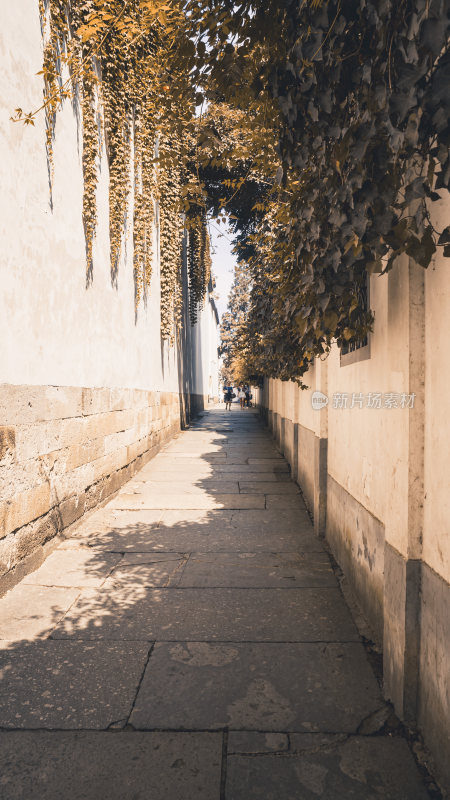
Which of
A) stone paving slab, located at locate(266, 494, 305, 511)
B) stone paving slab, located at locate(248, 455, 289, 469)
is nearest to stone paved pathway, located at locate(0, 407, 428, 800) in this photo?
stone paving slab, located at locate(266, 494, 305, 511)

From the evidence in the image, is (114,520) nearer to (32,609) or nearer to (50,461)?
(50,461)

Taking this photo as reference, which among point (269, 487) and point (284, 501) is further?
point (269, 487)

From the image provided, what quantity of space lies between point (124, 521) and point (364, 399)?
137 inches

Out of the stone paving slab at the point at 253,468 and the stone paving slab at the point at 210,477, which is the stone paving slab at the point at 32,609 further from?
the stone paving slab at the point at 253,468

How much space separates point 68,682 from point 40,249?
144 inches

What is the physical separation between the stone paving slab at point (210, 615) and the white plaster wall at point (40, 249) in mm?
1923

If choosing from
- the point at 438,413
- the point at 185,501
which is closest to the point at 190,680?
the point at 438,413

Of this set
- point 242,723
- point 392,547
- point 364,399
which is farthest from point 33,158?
point 242,723

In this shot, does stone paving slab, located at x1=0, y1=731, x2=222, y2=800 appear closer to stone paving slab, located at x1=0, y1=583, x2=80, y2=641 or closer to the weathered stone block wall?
stone paving slab, located at x1=0, y1=583, x2=80, y2=641

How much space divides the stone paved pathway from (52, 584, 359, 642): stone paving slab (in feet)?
0.05

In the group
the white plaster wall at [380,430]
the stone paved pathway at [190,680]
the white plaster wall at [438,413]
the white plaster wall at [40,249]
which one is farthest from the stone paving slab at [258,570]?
the white plaster wall at [40,249]

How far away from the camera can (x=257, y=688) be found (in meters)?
2.76

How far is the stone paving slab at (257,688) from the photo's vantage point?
250cm

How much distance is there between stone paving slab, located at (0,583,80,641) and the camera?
135 inches
